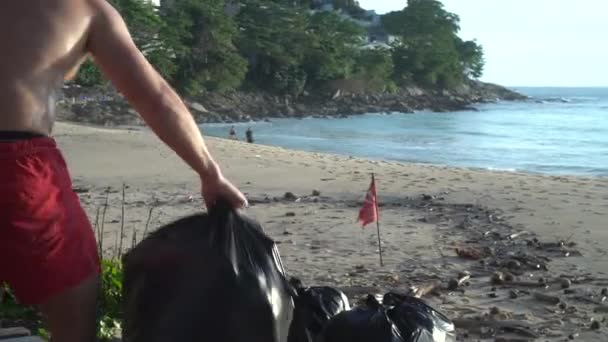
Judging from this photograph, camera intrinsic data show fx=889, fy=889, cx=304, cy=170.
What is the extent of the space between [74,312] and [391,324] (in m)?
1.04

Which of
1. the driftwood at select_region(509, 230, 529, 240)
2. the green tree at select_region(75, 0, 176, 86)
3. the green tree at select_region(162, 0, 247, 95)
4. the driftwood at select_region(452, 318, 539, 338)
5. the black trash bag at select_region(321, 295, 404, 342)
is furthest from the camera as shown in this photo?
the green tree at select_region(162, 0, 247, 95)

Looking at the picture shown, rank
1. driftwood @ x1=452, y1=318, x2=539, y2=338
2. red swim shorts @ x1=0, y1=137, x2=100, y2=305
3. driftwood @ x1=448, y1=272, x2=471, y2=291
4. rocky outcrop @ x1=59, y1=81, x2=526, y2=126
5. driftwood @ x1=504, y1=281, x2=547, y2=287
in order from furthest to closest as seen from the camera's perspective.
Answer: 1. rocky outcrop @ x1=59, y1=81, x2=526, y2=126
2. driftwood @ x1=504, y1=281, x2=547, y2=287
3. driftwood @ x1=448, y1=272, x2=471, y2=291
4. driftwood @ x1=452, y1=318, x2=539, y2=338
5. red swim shorts @ x1=0, y1=137, x2=100, y2=305

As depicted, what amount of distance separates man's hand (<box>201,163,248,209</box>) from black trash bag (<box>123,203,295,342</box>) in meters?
0.03

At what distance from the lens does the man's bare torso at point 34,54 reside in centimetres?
249

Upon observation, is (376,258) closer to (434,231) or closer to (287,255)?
(287,255)

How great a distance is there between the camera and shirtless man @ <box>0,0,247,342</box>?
7.97 ft

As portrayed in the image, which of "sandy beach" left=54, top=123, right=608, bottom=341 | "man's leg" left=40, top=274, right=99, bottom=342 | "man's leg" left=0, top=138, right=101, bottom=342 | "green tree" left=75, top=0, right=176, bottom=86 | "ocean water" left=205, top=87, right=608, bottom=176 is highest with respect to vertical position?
"green tree" left=75, top=0, right=176, bottom=86

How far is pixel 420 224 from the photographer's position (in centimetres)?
1011

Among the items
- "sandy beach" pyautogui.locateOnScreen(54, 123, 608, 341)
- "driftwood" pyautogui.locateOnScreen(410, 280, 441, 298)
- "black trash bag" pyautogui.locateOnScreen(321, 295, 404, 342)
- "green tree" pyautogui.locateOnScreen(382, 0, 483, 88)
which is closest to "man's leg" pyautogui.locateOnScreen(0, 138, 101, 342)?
"black trash bag" pyautogui.locateOnScreen(321, 295, 404, 342)

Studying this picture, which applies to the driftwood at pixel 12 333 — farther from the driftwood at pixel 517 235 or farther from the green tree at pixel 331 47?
the green tree at pixel 331 47

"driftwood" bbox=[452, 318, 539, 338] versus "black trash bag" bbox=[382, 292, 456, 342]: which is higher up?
"black trash bag" bbox=[382, 292, 456, 342]

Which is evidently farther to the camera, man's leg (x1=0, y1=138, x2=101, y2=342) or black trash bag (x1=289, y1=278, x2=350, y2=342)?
black trash bag (x1=289, y1=278, x2=350, y2=342)

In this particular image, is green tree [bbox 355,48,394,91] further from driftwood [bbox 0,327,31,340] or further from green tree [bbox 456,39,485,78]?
driftwood [bbox 0,327,31,340]

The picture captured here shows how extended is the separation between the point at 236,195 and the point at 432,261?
538 cm
